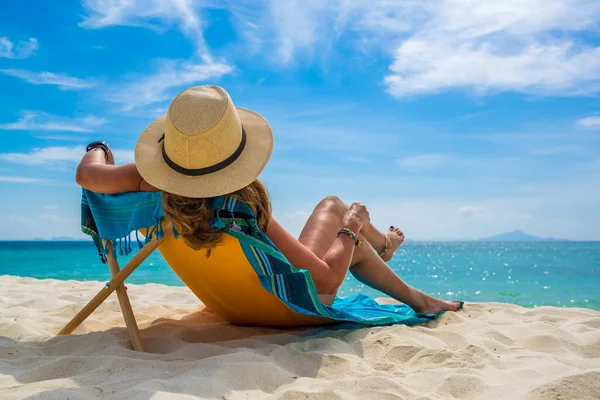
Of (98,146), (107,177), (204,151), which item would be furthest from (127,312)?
(204,151)

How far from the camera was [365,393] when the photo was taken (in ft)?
6.39

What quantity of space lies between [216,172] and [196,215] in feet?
0.72

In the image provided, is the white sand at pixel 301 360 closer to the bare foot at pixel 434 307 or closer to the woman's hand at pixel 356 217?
the bare foot at pixel 434 307

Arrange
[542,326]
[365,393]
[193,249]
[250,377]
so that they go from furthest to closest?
[542,326] → [193,249] → [250,377] → [365,393]

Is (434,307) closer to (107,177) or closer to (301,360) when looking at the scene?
(301,360)

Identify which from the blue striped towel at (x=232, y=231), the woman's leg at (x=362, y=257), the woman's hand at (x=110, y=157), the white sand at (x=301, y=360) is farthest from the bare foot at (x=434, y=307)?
the woman's hand at (x=110, y=157)

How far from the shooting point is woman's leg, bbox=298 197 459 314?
312 centimetres

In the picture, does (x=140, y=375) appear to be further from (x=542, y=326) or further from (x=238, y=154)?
(x=542, y=326)

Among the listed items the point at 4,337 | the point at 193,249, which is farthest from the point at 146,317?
the point at 193,249

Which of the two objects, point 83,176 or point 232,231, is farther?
point 83,176

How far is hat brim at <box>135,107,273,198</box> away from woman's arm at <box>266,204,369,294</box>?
0.39 m

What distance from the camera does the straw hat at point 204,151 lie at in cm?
228

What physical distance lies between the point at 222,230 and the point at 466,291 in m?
10.1

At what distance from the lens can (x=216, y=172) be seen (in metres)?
2.34
